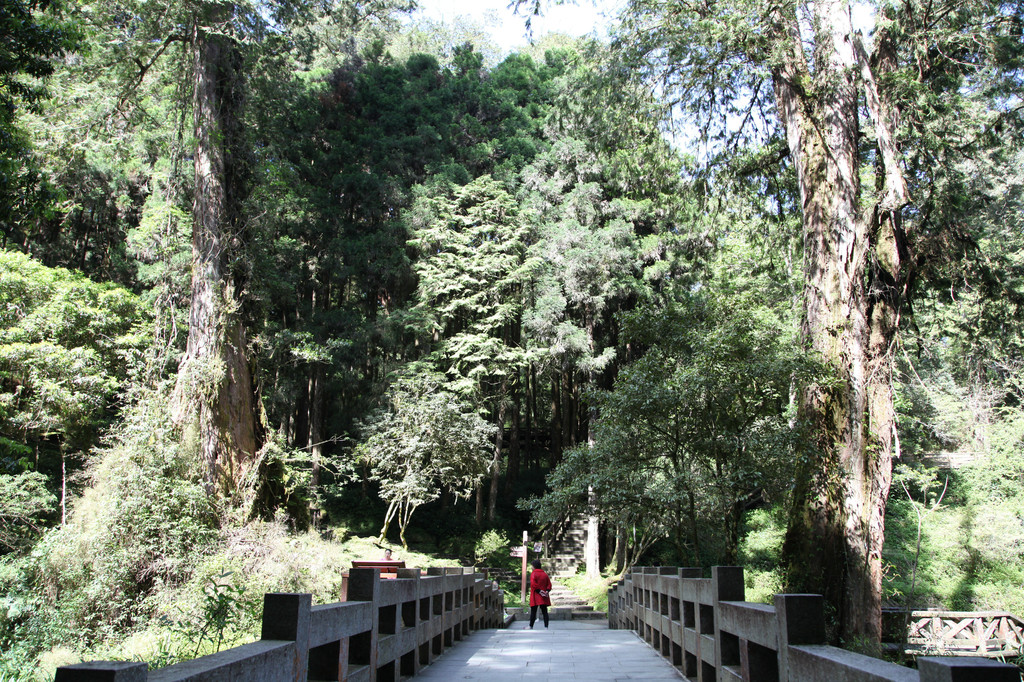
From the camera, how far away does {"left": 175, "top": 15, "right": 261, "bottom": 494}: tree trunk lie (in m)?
11.2

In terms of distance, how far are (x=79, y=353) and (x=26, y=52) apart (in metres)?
9.06

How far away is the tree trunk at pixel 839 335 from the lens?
7.43 metres

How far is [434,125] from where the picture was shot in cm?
2728

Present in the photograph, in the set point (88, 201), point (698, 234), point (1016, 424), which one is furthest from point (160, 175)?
point (1016, 424)

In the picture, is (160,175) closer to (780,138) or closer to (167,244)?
(167,244)

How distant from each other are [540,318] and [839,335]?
13.5m

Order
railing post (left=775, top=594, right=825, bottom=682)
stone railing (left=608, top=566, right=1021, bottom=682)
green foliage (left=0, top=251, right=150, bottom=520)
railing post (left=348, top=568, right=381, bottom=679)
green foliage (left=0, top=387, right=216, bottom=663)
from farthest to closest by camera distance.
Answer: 1. green foliage (left=0, top=251, right=150, bottom=520)
2. green foliage (left=0, top=387, right=216, bottom=663)
3. railing post (left=348, top=568, right=381, bottom=679)
4. railing post (left=775, top=594, right=825, bottom=682)
5. stone railing (left=608, top=566, right=1021, bottom=682)

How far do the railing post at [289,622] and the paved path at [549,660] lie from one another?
7.56 feet

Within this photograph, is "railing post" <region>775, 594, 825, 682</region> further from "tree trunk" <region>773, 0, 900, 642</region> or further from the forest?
"tree trunk" <region>773, 0, 900, 642</region>

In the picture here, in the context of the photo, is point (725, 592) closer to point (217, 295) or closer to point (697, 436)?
point (697, 436)

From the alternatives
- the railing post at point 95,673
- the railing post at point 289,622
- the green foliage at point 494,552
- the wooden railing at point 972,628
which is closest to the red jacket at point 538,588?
the wooden railing at point 972,628

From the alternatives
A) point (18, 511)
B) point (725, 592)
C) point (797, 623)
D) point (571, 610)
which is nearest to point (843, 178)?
point (725, 592)

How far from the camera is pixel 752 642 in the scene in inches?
139

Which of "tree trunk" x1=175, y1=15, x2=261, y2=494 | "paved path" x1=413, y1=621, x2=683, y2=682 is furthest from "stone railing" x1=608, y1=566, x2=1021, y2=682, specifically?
"tree trunk" x1=175, y1=15, x2=261, y2=494
